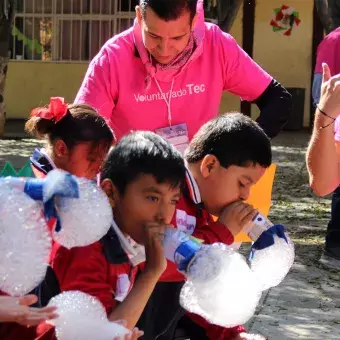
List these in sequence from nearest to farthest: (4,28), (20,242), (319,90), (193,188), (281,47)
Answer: (20,242) → (193,188) → (319,90) → (4,28) → (281,47)

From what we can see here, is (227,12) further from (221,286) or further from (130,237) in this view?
(221,286)

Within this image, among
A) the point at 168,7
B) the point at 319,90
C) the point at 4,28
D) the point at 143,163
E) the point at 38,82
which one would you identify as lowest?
the point at 38,82

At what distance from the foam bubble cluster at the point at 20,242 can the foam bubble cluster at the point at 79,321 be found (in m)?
0.11

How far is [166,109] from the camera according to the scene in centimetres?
398

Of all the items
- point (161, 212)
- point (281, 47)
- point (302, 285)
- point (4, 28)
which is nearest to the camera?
point (161, 212)

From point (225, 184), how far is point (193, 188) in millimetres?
114

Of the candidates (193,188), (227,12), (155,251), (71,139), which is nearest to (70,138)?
(71,139)

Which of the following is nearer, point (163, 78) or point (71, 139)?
point (71, 139)

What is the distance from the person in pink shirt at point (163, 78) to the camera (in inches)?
152

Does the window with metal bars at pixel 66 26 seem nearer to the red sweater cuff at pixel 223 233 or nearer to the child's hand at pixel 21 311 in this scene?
the red sweater cuff at pixel 223 233

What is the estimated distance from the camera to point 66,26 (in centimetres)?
1759

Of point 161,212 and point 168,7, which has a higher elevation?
point 168,7

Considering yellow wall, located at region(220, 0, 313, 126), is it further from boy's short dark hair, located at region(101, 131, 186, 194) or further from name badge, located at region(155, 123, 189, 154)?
boy's short dark hair, located at region(101, 131, 186, 194)

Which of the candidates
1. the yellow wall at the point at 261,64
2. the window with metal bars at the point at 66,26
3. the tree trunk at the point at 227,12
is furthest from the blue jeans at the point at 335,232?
the window with metal bars at the point at 66,26
